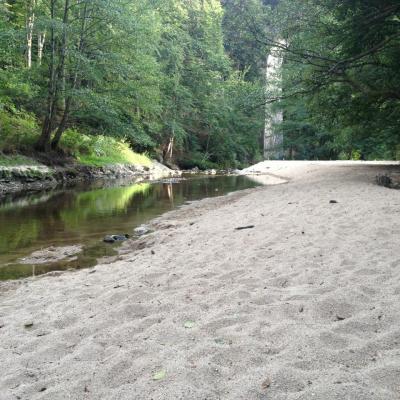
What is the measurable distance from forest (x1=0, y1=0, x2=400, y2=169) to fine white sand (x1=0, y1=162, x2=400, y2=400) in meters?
6.20

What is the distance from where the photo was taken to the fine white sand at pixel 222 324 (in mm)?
2129

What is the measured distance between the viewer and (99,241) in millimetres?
7074

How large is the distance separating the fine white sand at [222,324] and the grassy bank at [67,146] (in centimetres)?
1318

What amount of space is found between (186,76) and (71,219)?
97.9 ft

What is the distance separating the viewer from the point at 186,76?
36500 mm

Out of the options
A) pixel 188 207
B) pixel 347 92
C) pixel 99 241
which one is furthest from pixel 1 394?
pixel 347 92

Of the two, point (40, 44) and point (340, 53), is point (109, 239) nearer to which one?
point (340, 53)

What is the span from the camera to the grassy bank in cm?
1662

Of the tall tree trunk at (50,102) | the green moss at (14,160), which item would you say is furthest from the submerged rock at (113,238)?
the tall tree trunk at (50,102)

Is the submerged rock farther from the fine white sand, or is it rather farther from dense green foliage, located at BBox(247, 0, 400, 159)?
dense green foliage, located at BBox(247, 0, 400, 159)

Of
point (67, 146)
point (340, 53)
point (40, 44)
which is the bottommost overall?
point (67, 146)

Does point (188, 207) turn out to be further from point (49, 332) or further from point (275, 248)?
point (49, 332)

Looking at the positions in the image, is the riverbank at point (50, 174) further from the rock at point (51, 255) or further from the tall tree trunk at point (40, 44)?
the rock at point (51, 255)

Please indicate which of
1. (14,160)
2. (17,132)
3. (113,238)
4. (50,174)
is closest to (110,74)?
(17,132)
